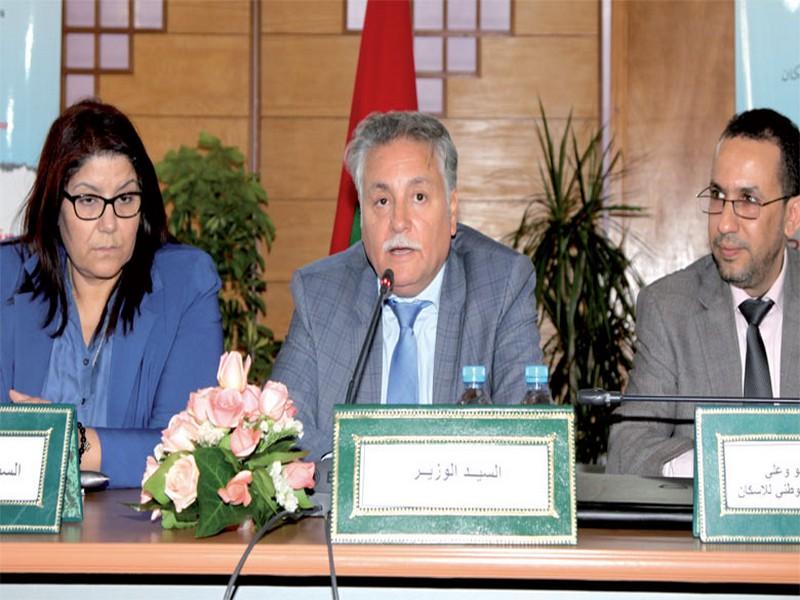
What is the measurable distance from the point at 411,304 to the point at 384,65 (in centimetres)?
165

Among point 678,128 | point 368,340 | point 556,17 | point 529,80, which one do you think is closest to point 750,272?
point 368,340

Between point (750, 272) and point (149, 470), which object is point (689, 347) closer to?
point (750, 272)

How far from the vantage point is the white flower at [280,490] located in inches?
54.9

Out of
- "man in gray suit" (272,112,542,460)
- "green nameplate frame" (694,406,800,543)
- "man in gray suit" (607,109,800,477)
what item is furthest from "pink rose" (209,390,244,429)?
"man in gray suit" (607,109,800,477)

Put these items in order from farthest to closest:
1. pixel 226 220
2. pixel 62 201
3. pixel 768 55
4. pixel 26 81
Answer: pixel 226 220
pixel 26 81
pixel 768 55
pixel 62 201

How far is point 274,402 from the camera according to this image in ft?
4.62

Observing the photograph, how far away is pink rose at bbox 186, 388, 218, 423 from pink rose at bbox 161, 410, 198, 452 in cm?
1

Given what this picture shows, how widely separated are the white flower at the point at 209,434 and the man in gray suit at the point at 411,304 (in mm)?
726

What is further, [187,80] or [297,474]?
[187,80]

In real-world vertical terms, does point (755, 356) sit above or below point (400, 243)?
below

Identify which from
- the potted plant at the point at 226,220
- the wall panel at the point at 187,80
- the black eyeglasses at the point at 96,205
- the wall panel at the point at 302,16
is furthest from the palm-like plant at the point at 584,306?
the black eyeglasses at the point at 96,205

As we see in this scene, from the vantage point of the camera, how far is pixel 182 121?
4.50 meters

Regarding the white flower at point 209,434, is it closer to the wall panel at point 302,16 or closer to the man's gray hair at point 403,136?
the man's gray hair at point 403,136

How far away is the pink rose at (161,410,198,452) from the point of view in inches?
54.2
